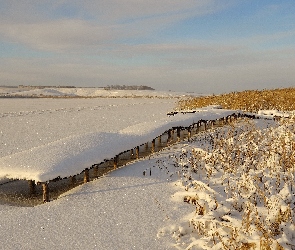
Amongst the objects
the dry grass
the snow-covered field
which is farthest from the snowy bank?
the dry grass

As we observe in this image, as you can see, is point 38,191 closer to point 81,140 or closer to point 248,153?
point 81,140

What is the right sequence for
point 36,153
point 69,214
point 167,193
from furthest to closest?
1. point 36,153
2. point 167,193
3. point 69,214

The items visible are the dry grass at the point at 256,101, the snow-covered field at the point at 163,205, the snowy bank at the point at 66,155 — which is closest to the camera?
the snow-covered field at the point at 163,205

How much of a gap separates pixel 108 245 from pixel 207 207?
140 centimetres

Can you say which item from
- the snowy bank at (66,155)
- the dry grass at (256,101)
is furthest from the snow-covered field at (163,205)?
the dry grass at (256,101)

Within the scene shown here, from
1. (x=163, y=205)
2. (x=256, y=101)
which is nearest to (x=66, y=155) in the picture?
(x=163, y=205)

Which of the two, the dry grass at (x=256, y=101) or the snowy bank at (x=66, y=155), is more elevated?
the dry grass at (x=256, y=101)

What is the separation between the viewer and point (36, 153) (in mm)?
6348

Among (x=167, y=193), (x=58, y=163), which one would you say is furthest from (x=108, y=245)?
(x=58, y=163)

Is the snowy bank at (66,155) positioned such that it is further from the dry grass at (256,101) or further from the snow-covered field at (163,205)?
the dry grass at (256,101)

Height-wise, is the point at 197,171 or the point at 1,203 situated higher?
the point at 197,171

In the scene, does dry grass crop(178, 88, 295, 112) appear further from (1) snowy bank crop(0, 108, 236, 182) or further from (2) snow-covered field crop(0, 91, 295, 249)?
(1) snowy bank crop(0, 108, 236, 182)

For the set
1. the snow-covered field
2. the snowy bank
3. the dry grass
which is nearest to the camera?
the snow-covered field

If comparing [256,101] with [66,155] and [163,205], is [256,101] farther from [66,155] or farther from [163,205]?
[163,205]
